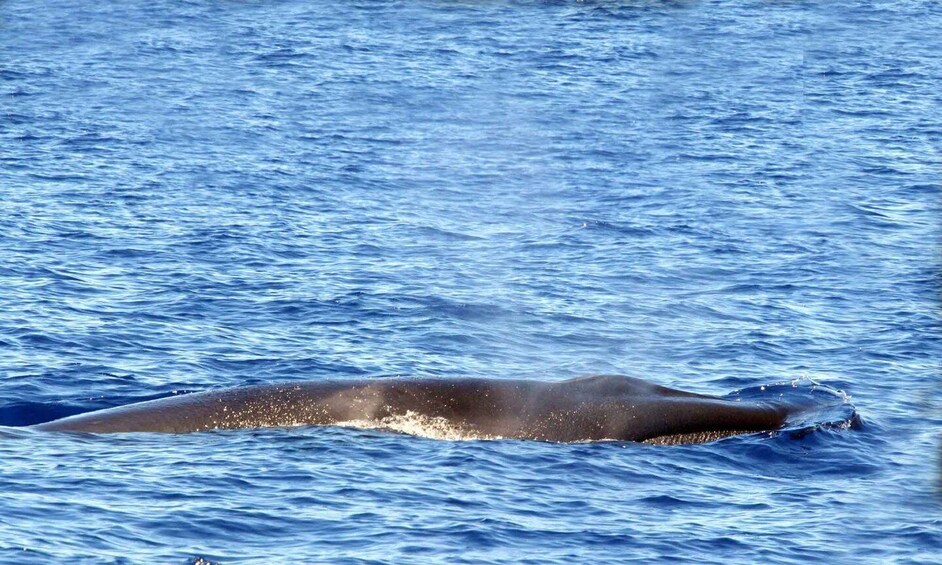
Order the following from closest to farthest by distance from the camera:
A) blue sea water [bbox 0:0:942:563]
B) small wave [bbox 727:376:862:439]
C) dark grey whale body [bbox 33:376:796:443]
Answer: blue sea water [bbox 0:0:942:563]
dark grey whale body [bbox 33:376:796:443]
small wave [bbox 727:376:862:439]

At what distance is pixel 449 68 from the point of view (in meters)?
61.6

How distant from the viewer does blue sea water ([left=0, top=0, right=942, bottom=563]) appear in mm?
18266

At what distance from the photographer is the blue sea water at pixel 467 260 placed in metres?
18.3

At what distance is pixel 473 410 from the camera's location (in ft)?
70.5

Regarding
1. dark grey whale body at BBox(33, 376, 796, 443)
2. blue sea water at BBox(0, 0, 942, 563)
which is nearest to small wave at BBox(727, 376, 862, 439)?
blue sea water at BBox(0, 0, 942, 563)

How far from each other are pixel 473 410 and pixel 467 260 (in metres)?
14.8

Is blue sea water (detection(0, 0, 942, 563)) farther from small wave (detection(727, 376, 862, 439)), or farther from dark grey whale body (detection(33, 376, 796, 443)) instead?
dark grey whale body (detection(33, 376, 796, 443))

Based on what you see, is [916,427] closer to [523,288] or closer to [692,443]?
[692,443]

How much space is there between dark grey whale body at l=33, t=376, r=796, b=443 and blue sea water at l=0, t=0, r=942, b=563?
41 centimetres

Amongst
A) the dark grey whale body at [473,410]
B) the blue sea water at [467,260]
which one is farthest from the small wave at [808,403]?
the dark grey whale body at [473,410]

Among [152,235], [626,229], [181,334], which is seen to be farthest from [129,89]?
[181,334]

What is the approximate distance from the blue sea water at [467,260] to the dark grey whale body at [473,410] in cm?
41

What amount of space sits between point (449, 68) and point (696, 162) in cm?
1791

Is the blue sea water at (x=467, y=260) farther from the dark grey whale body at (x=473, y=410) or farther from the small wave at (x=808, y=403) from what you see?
the dark grey whale body at (x=473, y=410)
